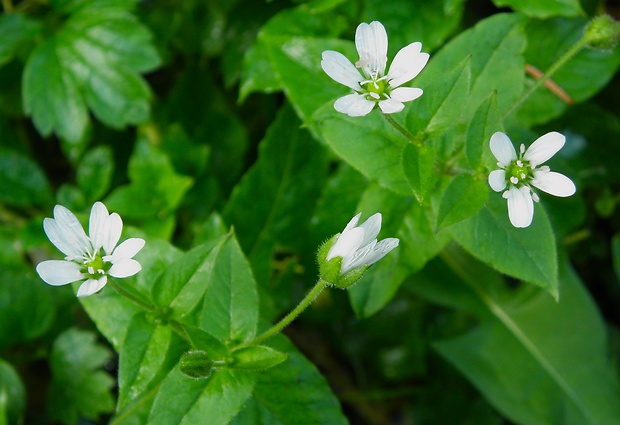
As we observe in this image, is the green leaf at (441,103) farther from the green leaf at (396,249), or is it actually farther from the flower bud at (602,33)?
the flower bud at (602,33)

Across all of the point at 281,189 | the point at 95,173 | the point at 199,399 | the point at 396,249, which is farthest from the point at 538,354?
the point at 95,173

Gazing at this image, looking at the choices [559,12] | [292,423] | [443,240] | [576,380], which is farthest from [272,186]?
[576,380]

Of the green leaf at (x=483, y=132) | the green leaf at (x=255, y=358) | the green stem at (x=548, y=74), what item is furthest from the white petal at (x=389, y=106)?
the green leaf at (x=255, y=358)

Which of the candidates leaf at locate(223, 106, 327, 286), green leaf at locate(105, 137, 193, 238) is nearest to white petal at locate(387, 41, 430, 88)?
leaf at locate(223, 106, 327, 286)

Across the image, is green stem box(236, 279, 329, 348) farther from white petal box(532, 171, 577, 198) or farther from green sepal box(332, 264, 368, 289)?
white petal box(532, 171, 577, 198)

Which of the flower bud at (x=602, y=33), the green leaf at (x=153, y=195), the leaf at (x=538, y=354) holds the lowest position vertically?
the leaf at (x=538, y=354)

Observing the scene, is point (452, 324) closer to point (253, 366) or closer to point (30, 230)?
point (253, 366)

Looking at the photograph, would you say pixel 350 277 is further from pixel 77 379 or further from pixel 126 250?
pixel 77 379
